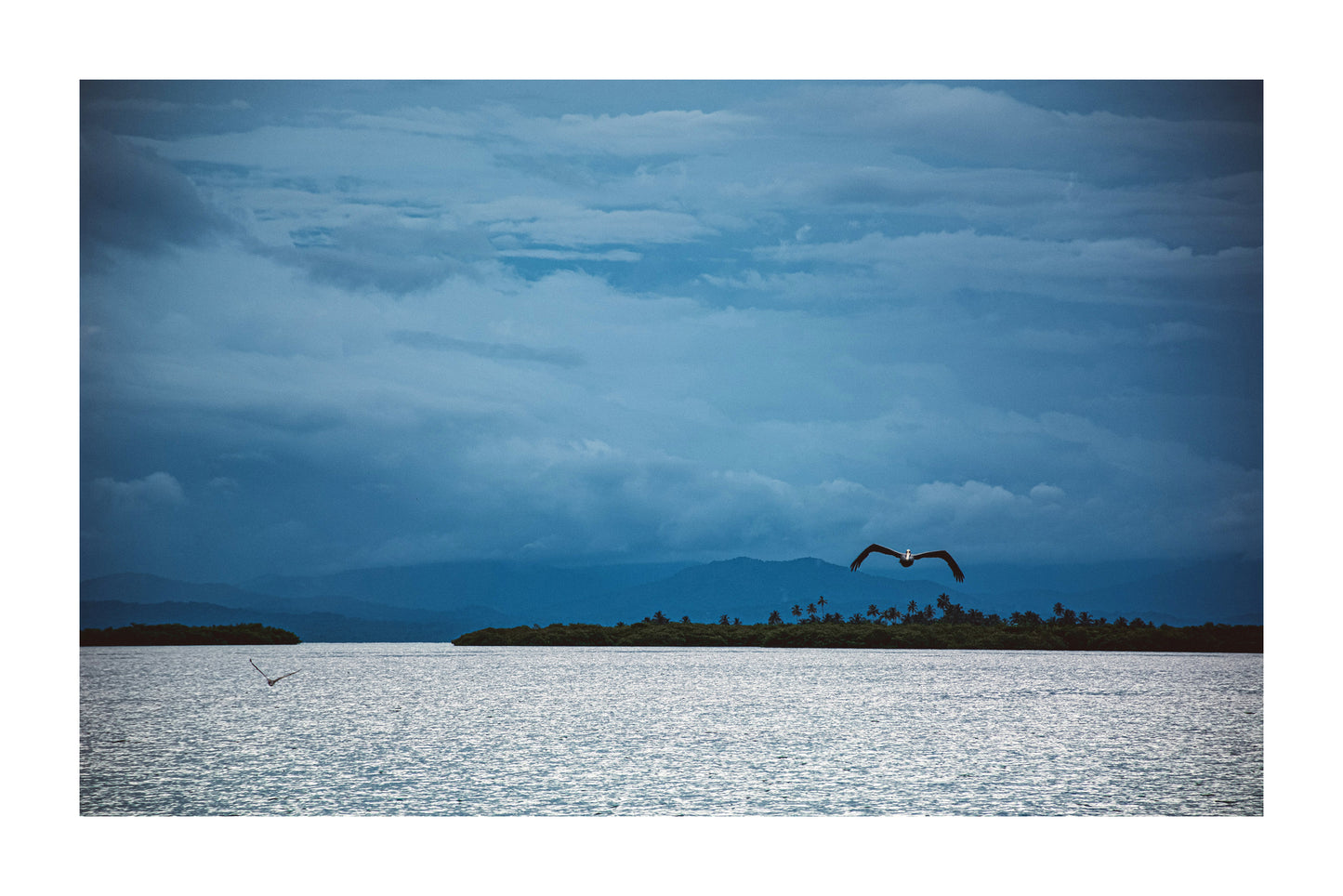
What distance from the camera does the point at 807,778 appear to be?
25.3m

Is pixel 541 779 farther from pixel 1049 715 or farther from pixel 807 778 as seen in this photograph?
pixel 1049 715

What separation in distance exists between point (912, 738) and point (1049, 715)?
12.6 meters

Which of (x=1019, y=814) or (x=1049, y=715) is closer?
(x=1019, y=814)

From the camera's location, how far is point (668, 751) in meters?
30.5

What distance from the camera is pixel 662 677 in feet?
254

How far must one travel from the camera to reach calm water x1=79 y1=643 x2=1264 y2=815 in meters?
22.4

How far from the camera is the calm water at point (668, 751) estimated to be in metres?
22.4
